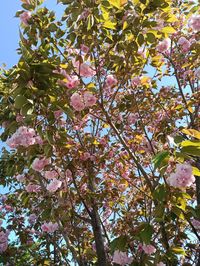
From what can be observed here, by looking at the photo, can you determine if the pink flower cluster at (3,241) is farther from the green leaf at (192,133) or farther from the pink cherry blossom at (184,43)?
the green leaf at (192,133)

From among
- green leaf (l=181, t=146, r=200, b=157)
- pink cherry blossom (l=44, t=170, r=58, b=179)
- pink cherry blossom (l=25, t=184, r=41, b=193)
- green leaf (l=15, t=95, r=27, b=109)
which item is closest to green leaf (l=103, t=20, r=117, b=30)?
green leaf (l=15, t=95, r=27, b=109)

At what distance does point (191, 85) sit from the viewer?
15.9 feet

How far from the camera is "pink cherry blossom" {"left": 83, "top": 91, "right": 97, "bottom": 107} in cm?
300

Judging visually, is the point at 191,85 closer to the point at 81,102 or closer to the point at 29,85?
the point at 81,102

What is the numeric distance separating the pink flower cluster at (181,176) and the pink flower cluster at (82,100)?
122 centimetres

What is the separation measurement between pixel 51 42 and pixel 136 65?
817 millimetres

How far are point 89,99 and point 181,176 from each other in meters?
1.29

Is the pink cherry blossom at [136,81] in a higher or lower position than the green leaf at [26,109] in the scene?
higher

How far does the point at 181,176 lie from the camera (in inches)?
76.4

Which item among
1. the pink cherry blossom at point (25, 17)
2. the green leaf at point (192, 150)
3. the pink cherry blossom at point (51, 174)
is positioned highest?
the pink cherry blossom at point (25, 17)

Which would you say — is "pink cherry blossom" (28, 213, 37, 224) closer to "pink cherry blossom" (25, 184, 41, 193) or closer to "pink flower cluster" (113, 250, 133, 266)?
"pink cherry blossom" (25, 184, 41, 193)

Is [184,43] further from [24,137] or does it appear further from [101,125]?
[24,137]

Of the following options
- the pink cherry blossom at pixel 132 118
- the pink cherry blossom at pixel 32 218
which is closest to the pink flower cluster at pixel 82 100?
the pink cherry blossom at pixel 132 118

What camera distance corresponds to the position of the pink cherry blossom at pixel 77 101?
9.76 ft
